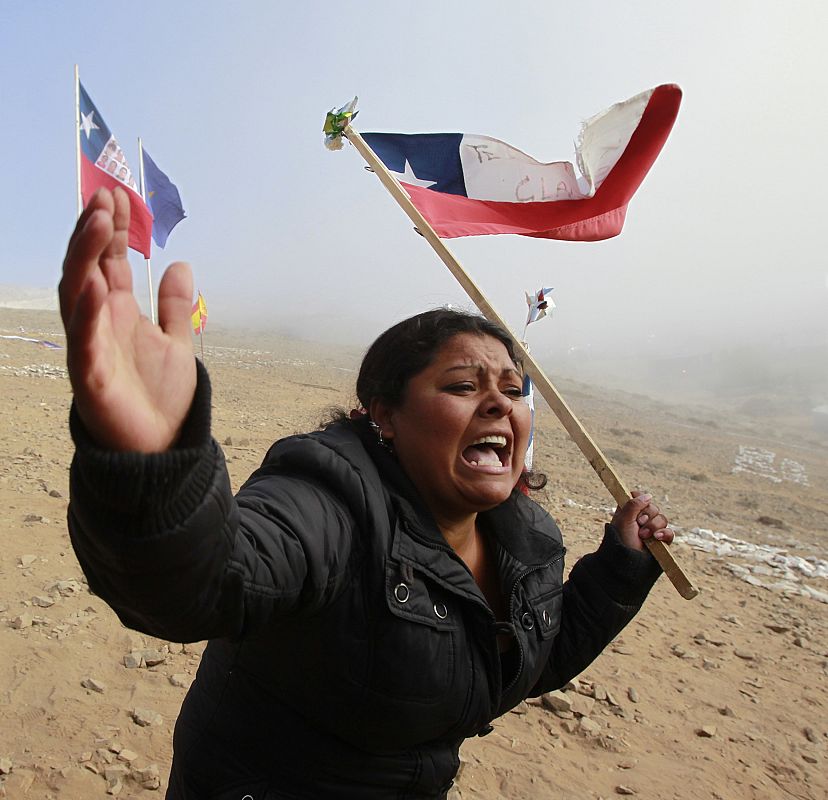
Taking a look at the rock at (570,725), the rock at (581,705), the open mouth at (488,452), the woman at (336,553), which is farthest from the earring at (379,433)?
the rock at (581,705)

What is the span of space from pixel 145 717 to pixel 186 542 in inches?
114

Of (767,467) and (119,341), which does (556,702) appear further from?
(767,467)

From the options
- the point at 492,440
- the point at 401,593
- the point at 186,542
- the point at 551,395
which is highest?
the point at 551,395

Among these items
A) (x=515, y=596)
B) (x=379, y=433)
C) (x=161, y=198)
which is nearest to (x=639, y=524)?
(x=515, y=596)

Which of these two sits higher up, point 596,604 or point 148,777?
point 596,604

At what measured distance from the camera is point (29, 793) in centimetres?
267

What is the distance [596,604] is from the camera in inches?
79.8

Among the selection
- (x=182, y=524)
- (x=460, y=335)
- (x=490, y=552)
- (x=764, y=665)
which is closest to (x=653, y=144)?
(x=460, y=335)

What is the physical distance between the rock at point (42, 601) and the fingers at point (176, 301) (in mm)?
4085

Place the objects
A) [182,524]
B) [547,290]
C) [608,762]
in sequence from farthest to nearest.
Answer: [547,290]
[608,762]
[182,524]

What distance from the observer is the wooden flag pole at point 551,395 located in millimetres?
2090

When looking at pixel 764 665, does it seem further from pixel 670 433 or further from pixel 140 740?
pixel 670 433

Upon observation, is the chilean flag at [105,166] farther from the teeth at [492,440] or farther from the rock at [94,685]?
the teeth at [492,440]

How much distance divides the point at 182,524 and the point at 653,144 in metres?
3.21
